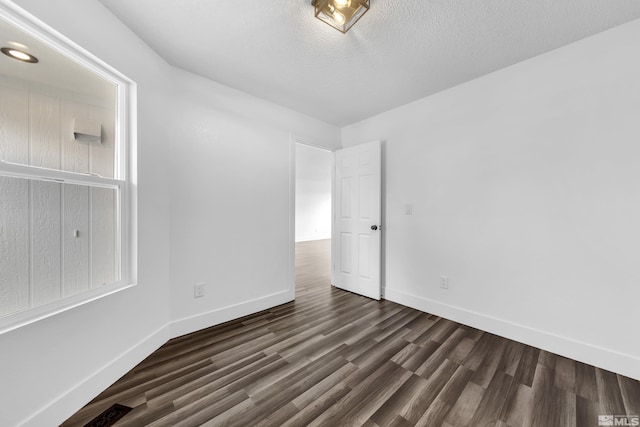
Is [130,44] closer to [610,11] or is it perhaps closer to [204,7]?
[204,7]

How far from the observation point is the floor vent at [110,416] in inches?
49.8

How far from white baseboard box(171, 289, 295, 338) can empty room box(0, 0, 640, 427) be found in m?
0.02

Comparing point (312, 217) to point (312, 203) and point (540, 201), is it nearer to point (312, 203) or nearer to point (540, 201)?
point (312, 203)

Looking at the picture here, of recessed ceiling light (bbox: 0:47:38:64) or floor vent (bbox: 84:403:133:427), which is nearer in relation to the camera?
recessed ceiling light (bbox: 0:47:38:64)

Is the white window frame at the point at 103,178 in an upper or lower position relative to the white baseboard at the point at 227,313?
upper

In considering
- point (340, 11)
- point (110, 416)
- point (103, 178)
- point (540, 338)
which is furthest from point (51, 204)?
point (540, 338)

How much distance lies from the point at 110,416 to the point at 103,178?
1.47m

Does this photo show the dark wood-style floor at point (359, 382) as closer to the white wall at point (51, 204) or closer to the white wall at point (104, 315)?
the white wall at point (104, 315)

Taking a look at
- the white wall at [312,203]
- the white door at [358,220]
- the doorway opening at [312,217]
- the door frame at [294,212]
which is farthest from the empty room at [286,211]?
the white wall at [312,203]

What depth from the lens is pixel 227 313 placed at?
248 centimetres

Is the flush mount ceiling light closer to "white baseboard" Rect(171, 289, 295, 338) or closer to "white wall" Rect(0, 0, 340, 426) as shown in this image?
"white wall" Rect(0, 0, 340, 426)

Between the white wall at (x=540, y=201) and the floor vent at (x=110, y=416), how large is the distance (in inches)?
109

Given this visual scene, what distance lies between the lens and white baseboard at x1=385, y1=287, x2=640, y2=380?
5.55 ft

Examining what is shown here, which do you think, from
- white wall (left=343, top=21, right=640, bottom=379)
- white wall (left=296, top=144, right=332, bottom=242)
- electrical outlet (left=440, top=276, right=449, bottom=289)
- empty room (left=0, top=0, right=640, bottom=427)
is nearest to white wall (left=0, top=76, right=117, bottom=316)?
empty room (left=0, top=0, right=640, bottom=427)
